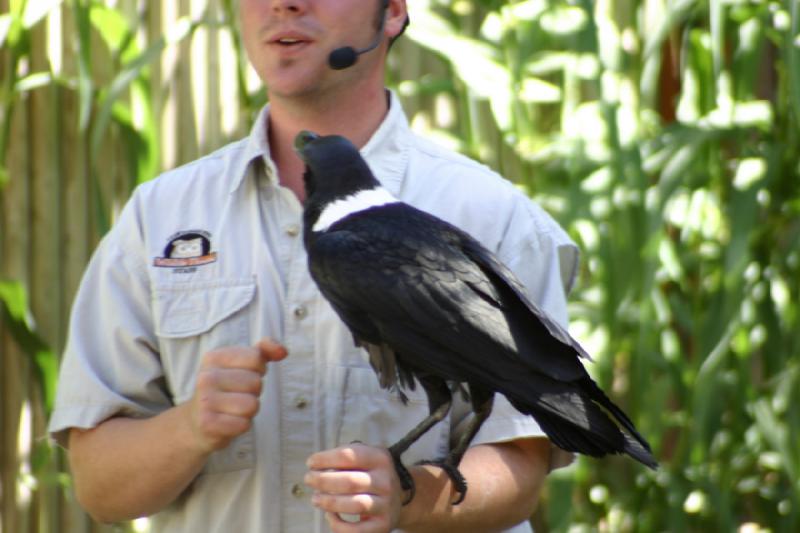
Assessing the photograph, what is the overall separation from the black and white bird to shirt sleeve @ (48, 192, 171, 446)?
0.37 meters

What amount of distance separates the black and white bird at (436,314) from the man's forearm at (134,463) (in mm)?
267

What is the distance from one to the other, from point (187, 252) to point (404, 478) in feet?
1.48

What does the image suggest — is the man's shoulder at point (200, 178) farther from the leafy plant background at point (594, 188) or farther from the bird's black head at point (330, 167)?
the leafy plant background at point (594, 188)

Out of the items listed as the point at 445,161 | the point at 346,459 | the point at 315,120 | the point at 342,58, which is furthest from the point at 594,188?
the point at 346,459

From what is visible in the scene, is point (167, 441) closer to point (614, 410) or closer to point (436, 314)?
point (436, 314)

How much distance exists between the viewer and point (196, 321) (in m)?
1.60

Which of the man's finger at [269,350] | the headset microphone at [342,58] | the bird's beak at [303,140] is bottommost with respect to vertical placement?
the man's finger at [269,350]

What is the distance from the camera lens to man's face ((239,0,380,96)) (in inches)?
60.9

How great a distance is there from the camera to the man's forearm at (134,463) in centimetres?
148

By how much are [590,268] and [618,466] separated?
41cm

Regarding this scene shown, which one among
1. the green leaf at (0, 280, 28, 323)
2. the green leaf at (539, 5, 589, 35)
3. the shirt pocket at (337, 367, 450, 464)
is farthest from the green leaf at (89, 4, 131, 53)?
the shirt pocket at (337, 367, 450, 464)

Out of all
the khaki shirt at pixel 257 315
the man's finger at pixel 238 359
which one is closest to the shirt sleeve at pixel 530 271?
the khaki shirt at pixel 257 315

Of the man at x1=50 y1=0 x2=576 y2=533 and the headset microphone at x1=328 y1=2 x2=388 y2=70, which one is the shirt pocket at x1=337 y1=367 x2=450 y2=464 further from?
the headset microphone at x1=328 y1=2 x2=388 y2=70

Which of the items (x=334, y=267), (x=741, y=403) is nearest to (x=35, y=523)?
(x=741, y=403)
